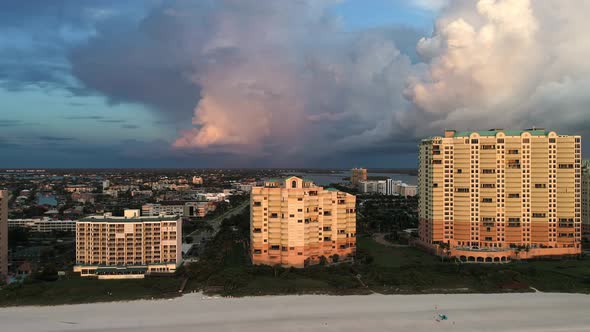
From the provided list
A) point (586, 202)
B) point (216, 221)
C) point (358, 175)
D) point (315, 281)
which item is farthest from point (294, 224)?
point (358, 175)

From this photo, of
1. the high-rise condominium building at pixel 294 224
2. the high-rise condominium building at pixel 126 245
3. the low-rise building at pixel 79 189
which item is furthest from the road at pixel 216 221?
the low-rise building at pixel 79 189

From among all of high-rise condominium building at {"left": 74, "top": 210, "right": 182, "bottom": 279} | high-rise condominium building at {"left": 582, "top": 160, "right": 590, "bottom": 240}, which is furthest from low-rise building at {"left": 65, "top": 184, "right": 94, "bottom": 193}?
high-rise condominium building at {"left": 582, "top": 160, "right": 590, "bottom": 240}

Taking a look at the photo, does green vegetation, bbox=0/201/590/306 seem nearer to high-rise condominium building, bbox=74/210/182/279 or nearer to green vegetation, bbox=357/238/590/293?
green vegetation, bbox=357/238/590/293

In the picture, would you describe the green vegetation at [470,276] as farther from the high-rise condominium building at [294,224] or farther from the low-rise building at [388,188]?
the low-rise building at [388,188]

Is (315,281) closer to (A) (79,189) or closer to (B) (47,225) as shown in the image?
(B) (47,225)

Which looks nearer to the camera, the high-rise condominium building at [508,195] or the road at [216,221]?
Result: the high-rise condominium building at [508,195]

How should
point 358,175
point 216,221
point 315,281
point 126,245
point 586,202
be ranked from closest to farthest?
point 315,281
point 126,245
point 586,202
point 216,221
point 358,175
